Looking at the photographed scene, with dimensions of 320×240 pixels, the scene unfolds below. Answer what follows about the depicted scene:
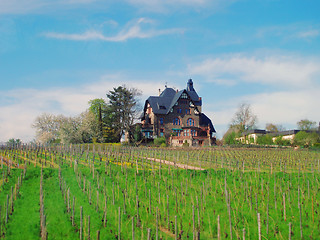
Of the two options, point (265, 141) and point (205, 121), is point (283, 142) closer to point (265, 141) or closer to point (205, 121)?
point (265, 141)

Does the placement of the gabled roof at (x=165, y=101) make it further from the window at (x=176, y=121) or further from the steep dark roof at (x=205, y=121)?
the steep dark roof at (x=205, y=121)

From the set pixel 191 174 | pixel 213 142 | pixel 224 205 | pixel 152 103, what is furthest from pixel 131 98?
pixel 224 205

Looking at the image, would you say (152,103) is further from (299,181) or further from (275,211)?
(275,211)

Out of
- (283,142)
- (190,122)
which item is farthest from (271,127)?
(190,122)

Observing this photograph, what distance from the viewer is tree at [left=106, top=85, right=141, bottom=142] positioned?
187 ft

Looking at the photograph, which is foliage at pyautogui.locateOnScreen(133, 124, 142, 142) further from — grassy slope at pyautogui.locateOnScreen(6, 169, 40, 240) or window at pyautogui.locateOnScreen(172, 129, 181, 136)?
grassy slope at pyautogui.locateOnScreen(6, 169, 40, 240)

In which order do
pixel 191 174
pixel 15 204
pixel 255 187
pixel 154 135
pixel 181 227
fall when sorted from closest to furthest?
pixel 181 227 < pixel 15 204 < pixel 255 187 < pixel 191 174 < pixel 154 135

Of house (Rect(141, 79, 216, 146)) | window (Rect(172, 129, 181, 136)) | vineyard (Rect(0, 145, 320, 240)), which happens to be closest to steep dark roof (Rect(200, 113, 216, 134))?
house (Rect(141, 79, 216, 146))

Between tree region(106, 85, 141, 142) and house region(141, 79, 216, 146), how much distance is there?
3.15m

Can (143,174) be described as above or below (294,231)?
above

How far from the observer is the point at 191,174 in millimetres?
20703

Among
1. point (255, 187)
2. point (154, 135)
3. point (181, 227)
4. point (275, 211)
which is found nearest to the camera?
A: point (181, 227)

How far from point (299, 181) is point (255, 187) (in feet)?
12.2

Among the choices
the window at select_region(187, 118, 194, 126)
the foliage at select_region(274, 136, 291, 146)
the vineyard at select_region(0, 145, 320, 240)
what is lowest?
the vineyard at select_region(0, 145, 320, 240)
